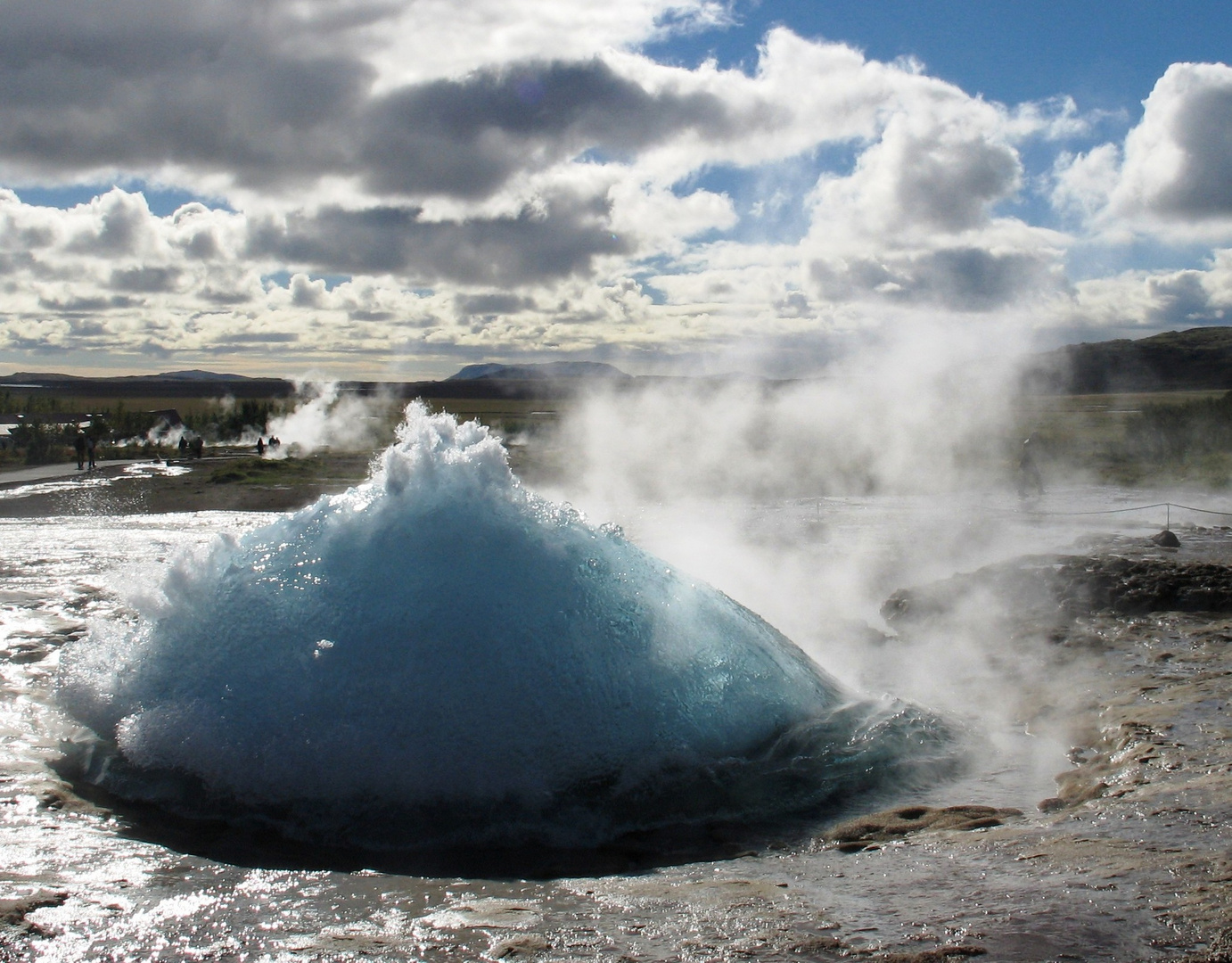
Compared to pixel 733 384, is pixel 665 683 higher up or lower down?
lower down

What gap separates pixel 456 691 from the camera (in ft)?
14.2

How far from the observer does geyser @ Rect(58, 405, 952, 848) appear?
4.12 metres

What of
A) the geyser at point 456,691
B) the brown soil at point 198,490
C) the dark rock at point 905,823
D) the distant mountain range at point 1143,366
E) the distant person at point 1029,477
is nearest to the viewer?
the dark rock at point 905,823

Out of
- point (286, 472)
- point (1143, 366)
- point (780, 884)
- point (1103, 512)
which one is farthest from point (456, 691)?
point (1143, 366)

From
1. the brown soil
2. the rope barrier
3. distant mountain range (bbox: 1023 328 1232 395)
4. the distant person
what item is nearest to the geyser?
the rope barrier

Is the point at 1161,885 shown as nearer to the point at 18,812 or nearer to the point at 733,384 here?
the point at 18,812

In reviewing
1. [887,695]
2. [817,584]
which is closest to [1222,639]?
A: [887,695]

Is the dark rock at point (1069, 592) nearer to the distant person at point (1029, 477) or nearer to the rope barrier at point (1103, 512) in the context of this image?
the rope barrier at point (1103, 512)

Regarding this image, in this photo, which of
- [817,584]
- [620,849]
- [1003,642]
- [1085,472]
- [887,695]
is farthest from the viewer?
[1085,472]

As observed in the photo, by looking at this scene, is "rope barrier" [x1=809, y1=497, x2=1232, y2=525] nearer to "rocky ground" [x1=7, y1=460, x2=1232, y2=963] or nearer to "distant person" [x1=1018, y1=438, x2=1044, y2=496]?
"distant person" [x1=1018, y1=438, x2=1044, y2=496]

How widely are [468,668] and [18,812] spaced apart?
2007mm

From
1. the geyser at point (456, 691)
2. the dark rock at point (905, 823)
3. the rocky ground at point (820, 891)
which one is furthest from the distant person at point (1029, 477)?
the dark rock at point (905, 823)

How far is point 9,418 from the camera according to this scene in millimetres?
50250

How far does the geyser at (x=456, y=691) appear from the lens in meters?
4.12
